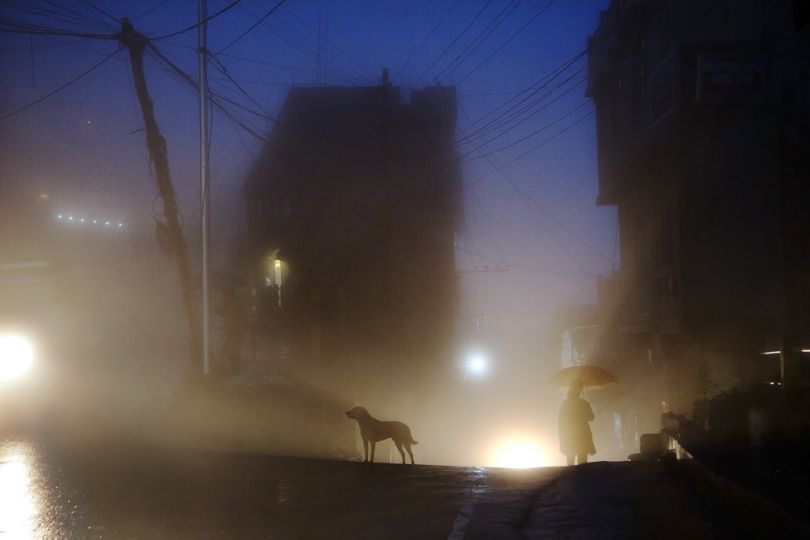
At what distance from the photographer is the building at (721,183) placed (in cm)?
1820

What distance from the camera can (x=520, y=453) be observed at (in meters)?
53.3

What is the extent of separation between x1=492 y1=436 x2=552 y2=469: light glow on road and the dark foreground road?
37.3 metres

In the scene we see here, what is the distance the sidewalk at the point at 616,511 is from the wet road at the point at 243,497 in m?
0.10

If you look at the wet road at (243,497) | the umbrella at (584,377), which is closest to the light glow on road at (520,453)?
the umbrella at (584,377)

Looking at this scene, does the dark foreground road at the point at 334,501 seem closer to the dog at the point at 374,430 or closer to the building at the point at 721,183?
the dog at the point at 374,430

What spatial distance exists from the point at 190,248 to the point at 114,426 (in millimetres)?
21395

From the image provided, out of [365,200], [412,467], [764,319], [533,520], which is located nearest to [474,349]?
[365,200]

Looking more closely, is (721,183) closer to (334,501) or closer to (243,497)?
(334,501)

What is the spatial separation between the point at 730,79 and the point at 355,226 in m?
20.2

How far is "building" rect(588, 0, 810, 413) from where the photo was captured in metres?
18.2

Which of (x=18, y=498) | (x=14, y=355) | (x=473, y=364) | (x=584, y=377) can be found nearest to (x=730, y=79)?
(x=584, y=377)

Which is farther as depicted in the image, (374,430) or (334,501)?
(374,430)

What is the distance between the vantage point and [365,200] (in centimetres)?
3625

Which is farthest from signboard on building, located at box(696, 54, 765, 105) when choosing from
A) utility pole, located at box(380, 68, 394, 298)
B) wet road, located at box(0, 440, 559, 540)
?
utility pole, located at box(380, 68, 394, 298)
